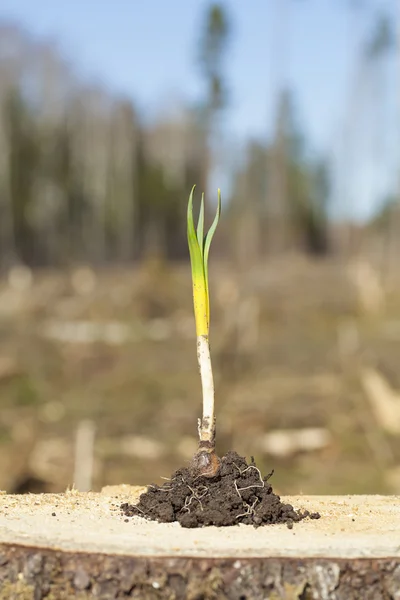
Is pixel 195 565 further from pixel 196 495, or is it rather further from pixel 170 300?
pixel 170 300

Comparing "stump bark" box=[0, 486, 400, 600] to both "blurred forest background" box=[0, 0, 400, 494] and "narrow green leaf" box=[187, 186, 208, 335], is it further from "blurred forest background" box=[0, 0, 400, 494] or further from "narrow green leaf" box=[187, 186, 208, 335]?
"blurred forest background" box=[0, 0, 400, 494]

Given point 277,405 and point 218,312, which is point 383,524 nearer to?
point 277,405

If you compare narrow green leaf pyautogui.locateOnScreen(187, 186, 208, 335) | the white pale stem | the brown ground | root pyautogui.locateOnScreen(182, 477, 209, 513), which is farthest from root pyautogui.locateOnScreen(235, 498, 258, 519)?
the brown ground

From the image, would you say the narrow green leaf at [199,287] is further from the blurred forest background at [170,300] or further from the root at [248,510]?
the blurred forest background at [170,300]

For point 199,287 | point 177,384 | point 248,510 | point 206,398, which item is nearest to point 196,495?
point 248,510

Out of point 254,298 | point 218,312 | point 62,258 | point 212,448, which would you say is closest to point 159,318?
point 218,312

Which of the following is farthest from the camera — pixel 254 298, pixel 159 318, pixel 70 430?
pixel 254 298
